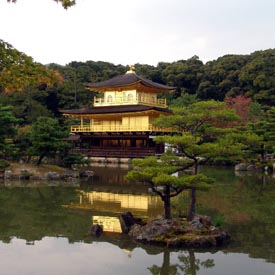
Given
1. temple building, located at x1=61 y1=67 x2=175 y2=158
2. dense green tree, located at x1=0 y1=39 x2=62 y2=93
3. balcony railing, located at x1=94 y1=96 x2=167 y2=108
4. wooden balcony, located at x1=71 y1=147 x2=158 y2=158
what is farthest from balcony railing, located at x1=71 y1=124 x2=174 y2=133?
dense green tree, located at x1=0 y1=39 x2=62 y2=93

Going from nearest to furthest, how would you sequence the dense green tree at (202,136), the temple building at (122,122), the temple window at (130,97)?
1. the dense green tree at (202,136)
2. the temple building at (122,122)
3. the temple window at (130,97)

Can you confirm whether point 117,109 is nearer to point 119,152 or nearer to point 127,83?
point 127,83

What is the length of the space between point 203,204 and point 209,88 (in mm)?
39795

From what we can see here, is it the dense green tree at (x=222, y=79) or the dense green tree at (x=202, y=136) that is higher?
the dense green tree at (x=222, y=79)

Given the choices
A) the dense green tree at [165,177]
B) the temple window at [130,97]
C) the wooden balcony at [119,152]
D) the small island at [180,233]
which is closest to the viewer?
the small island at [180,233]

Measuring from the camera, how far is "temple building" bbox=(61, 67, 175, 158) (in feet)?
107

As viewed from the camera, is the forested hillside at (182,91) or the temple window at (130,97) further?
the temple window at (130,97)

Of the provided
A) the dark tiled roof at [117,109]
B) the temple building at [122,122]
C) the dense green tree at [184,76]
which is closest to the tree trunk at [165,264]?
the temple building at [122,122]

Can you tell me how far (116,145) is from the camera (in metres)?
35.2

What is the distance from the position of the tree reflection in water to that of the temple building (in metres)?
23.4

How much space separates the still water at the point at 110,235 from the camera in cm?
750

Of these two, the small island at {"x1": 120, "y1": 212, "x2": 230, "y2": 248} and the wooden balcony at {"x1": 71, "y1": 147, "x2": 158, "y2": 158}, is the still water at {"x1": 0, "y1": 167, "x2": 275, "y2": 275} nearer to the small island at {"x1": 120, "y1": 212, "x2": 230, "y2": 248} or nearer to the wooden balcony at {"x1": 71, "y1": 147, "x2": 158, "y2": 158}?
the small island at {"x1": 120, "y1": 212, "x2": 230, "y2": 248}

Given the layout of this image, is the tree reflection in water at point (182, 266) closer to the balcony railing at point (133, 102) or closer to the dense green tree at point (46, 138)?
the dense green tree at point (46, 138)

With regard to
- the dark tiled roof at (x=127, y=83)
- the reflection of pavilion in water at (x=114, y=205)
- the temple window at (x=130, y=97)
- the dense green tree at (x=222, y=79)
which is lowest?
the reflection of pavilion in water at (x=114, y=205)
